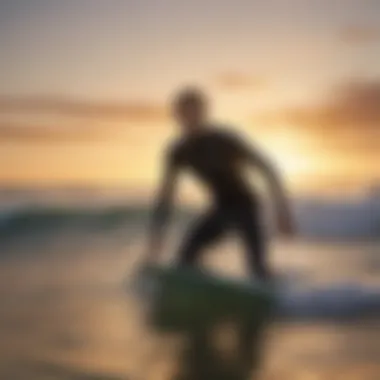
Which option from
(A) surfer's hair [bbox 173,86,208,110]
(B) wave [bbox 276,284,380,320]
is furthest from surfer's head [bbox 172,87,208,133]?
(B) wave [bbox 276,284,380,320]

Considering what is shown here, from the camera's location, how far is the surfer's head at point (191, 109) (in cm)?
124

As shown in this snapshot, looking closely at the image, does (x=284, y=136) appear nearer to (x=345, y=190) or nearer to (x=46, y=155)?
(x=345, y=190)

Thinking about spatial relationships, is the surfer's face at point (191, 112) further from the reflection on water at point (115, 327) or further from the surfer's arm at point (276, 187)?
the reflection on water at point (115, 327)

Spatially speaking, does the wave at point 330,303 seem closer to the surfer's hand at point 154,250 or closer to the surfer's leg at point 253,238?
the surfer's leg at point 253,238

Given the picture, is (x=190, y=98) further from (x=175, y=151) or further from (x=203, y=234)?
(x=203, y=234)

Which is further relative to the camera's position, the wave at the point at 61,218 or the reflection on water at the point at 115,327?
the wave at the point at 61,218

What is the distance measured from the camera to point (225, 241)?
125cm

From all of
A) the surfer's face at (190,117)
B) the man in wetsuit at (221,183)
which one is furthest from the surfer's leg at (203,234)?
the surfer's face at (190,117)

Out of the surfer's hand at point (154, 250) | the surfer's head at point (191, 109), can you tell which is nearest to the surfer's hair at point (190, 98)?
the surfer's head at point (191, 109)

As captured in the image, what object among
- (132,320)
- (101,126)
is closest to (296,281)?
(132,320)

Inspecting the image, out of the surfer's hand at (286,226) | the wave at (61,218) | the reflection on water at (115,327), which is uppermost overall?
the wave at (61,218)

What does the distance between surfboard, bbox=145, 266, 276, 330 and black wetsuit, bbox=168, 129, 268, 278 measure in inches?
1.2

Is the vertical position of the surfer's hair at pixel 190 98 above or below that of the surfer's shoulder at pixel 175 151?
above

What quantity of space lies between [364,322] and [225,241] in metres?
0.24
